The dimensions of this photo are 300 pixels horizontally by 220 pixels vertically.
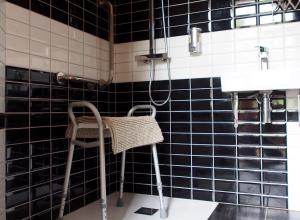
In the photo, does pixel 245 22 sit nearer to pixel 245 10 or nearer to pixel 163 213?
pixel 245 10

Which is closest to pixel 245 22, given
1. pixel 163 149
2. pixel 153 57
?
pixel 153 57

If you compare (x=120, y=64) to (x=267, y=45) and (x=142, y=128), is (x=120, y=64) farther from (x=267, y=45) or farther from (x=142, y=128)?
(x=267, y=45)

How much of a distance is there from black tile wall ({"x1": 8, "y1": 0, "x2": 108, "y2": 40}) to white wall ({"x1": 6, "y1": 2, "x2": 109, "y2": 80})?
36mm

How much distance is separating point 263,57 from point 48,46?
55.3 inches

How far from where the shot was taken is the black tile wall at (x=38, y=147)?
1527 millimetres

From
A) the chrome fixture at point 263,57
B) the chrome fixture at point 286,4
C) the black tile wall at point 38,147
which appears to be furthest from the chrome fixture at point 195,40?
the black tile wall at point 38,147

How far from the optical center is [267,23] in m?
2.00

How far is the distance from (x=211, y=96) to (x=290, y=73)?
0.63m

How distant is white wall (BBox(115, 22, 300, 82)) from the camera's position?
1957 mm

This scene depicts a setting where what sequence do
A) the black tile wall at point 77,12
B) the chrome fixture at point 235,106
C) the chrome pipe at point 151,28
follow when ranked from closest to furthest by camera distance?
the black tile wall at point 77,12, the chrome fixture at point 235,106, the chrome pipe at point 151,28

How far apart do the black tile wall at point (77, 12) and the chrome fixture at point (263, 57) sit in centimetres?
122

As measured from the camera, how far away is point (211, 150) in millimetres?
2148

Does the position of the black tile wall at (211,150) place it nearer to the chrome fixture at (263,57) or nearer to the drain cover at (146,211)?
the chrome fixture at (263,57)

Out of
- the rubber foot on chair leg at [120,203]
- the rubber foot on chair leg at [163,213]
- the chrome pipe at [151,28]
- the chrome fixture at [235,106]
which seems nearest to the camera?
the rubber foot on chair leg at [163,213]
